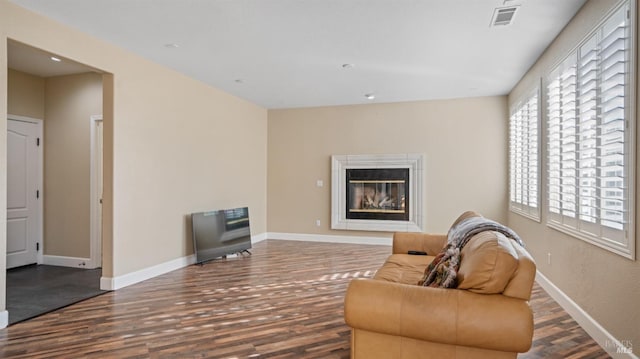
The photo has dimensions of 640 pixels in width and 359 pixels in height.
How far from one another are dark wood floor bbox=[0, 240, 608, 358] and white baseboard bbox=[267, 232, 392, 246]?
2210mm

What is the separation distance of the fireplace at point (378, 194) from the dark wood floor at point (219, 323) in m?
2.30

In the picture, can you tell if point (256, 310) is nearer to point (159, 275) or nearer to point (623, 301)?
point (159, 275)

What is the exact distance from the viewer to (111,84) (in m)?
4.03

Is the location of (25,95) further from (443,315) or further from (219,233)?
(443,315)

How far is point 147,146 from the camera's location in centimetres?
449

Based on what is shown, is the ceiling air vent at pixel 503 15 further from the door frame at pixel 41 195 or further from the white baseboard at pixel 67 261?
the door frame at pixel 41 195

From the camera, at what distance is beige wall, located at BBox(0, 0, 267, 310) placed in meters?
3.43

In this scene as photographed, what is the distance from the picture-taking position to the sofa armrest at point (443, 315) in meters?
1.77

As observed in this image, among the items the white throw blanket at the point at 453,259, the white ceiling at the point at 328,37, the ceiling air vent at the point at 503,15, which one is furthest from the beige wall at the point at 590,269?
the white throw blanket at the point at 453,259

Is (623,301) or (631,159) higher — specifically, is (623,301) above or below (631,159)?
below

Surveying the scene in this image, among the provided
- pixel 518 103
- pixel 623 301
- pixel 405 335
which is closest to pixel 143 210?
pixel 405 335

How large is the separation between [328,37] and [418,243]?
2.29m

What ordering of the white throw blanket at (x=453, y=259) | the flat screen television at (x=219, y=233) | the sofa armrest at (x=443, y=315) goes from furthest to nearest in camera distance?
the flat screen television at (x=219, y=233) < the white throw blanket at (x=453, y=259) < the sofa armrest at (x=443, y=315)

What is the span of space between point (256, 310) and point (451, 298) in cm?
209
